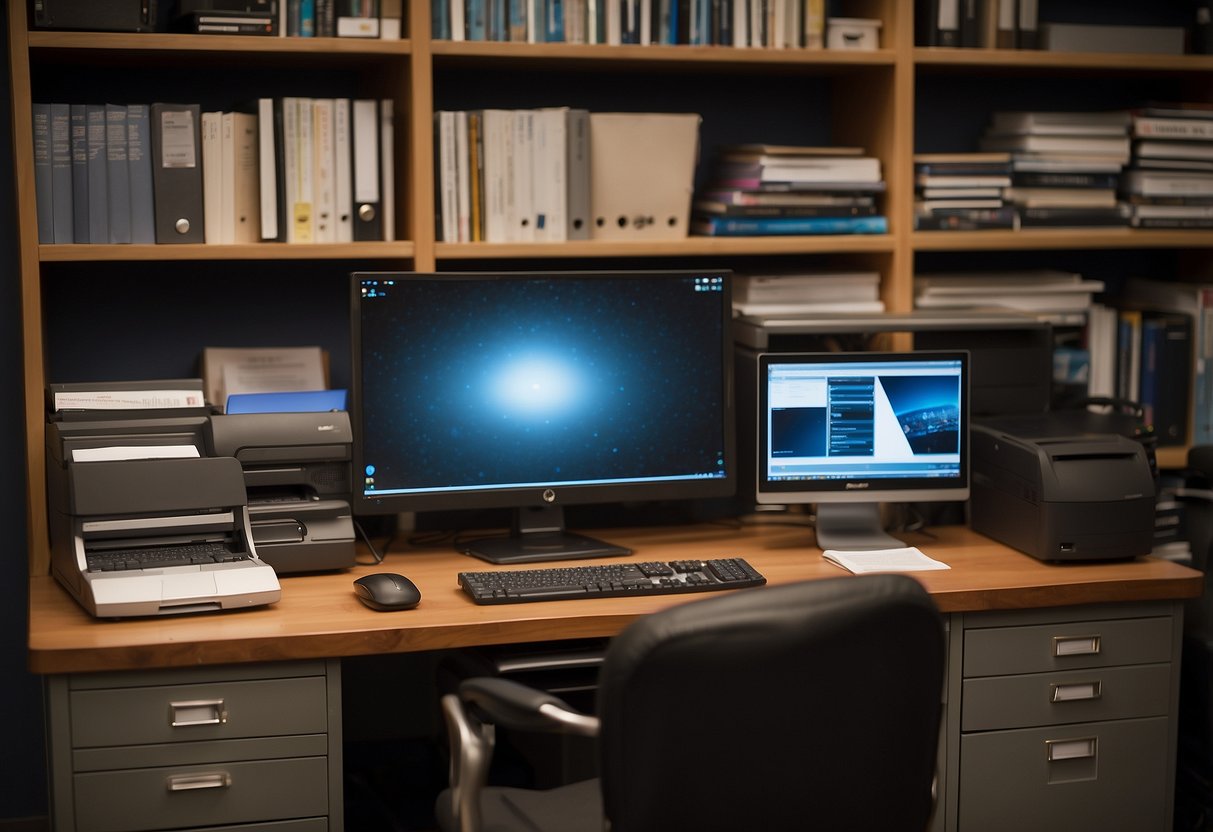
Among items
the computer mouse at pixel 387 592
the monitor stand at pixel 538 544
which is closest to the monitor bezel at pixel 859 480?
the monitor stand at pixel 538 544

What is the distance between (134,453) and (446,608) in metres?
0.58

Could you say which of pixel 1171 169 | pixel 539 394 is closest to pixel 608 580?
pixel 539 394

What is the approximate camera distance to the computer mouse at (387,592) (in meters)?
2.26

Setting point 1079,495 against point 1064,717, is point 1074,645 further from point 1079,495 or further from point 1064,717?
point 1079,495

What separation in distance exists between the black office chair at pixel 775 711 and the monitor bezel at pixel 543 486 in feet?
2.89

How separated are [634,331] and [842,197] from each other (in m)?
0.63

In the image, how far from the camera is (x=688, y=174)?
2.90 meters

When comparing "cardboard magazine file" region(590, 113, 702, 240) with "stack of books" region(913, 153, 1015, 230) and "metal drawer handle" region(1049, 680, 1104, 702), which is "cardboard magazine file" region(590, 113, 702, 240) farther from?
"metal drawer handle" region(1049, 680, 1104, 702)

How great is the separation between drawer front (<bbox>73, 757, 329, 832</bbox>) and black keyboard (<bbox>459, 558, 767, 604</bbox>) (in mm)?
390

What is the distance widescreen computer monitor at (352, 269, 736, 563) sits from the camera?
256 cm

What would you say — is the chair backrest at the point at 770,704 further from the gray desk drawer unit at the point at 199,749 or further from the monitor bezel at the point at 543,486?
the monitor bezel at the point at 543,486

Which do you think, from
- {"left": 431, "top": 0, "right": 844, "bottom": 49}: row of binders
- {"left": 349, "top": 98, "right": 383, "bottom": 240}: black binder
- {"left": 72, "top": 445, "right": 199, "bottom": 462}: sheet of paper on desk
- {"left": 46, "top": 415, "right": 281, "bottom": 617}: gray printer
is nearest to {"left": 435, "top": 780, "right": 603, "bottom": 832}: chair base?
{"left": 46, "top": 415, "right": 281, "bottom": 617}: gray printer

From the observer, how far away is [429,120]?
272 cm

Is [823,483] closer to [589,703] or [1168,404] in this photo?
[589,703]
